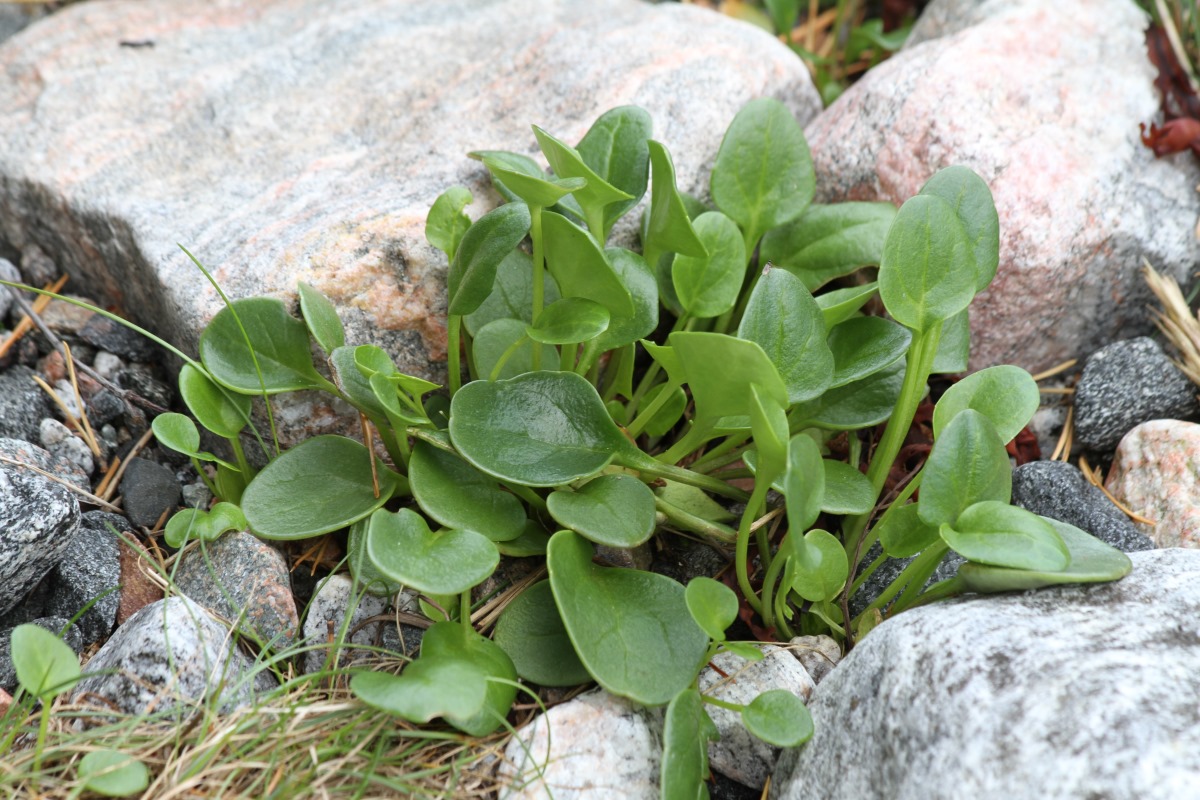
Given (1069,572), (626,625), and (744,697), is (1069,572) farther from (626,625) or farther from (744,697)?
(626,625)

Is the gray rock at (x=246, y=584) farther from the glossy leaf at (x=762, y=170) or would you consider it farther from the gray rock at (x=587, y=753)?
the glossy leaf at (x=762, y=170)

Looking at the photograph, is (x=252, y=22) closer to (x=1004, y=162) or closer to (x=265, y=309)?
(x=265, y=309)

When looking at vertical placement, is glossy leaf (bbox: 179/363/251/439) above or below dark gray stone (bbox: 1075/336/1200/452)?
above

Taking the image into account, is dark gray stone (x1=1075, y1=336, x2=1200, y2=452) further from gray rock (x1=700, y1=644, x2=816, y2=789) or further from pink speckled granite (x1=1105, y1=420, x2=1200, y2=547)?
gray rock (x1=700, y1=644, x2=816, y2=789)

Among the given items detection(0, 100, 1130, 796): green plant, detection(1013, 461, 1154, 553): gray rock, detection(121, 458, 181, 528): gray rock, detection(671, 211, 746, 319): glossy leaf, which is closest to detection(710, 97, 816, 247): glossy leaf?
detection(0, 100, 1130, 796): green plant

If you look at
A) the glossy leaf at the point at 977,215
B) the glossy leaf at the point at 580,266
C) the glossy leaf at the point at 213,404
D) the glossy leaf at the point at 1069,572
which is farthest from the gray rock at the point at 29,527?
the glossy leaf at the point at 977,215

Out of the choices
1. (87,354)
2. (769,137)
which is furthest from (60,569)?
(769,137)
